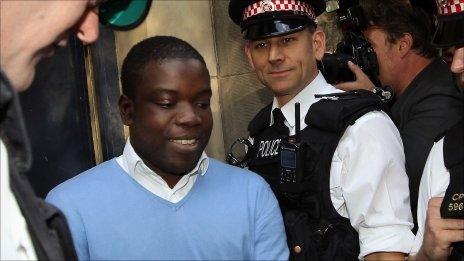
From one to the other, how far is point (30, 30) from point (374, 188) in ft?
4.99

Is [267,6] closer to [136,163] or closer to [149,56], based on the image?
[149,56]

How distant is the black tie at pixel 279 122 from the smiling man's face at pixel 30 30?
5.25ft

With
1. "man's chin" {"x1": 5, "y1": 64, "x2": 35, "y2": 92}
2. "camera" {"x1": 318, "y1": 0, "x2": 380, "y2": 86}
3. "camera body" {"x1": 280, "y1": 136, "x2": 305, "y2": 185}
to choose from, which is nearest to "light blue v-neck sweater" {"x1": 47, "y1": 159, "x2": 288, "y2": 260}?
"camera body" {"x1": 280, "y1": 136, "x2": 305, "y2": 185}

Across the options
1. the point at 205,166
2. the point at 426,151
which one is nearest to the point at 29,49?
the point at 205,166

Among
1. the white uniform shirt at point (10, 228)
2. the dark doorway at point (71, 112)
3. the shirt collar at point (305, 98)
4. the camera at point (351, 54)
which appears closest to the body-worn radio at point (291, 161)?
the shirt collar at point (305, 98)

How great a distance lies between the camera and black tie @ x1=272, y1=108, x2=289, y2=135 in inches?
121

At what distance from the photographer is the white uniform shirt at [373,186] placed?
2.61 metres

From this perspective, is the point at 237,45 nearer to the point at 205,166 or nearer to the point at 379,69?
the point at 379,69

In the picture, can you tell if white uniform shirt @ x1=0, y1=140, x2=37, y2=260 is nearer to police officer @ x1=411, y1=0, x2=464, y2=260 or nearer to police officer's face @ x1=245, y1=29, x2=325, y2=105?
police officer @ x1=411, y1=0, x2=464, y2=260

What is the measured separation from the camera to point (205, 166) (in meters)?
2.44

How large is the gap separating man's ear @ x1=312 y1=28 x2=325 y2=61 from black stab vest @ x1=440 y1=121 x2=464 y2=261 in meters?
0.86

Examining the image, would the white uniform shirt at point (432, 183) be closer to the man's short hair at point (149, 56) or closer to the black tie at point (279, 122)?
the black tie at point (279, 122)

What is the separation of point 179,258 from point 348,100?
42.0 inches

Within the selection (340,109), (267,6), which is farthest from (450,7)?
(267,6)
